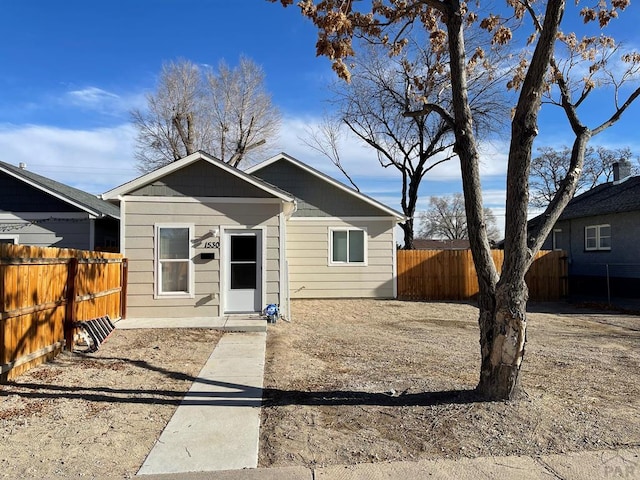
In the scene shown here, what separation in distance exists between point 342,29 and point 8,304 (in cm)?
503

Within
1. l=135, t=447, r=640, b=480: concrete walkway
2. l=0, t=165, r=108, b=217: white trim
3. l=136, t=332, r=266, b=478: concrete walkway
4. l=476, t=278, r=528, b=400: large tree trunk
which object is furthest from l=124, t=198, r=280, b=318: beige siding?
l=135, t=447, r=640, b=480: concrete walkway

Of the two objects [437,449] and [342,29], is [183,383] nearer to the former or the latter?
[437,449]

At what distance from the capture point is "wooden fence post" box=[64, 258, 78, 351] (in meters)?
7.53

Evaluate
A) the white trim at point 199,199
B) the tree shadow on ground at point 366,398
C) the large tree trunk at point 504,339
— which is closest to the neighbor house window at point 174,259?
the white trim at point 199,199

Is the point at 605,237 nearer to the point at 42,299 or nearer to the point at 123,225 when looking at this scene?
the point at 123,225

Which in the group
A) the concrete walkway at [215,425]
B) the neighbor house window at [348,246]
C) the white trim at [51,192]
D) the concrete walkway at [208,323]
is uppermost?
the white trim at [51,192]

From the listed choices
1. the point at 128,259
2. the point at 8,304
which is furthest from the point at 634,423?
the point at 128,259

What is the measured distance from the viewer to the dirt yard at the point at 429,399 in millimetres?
4082

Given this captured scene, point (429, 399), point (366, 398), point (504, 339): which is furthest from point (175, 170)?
point (504, 339)

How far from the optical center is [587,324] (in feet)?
38.5

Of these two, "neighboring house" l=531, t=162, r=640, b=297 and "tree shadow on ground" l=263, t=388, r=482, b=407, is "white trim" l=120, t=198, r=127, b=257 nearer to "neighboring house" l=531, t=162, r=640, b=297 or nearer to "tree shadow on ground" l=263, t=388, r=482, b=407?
"tree shadow on ground" l=263, t=388, r=482, b=407

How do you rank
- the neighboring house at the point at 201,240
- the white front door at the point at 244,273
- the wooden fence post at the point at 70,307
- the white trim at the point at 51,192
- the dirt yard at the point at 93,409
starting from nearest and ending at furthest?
1. the dirt yard at the point at 93,409
2. the wooden fence post at the point at 70,307
3. the neighboring house at the point at 201,240
4. the white front door at the point at 244,273
5. the white trim at the point at 51,192

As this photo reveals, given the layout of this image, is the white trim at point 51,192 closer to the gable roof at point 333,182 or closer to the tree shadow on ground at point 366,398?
the gable roof at point 333,182

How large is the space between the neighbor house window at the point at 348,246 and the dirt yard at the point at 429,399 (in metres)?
6.80
